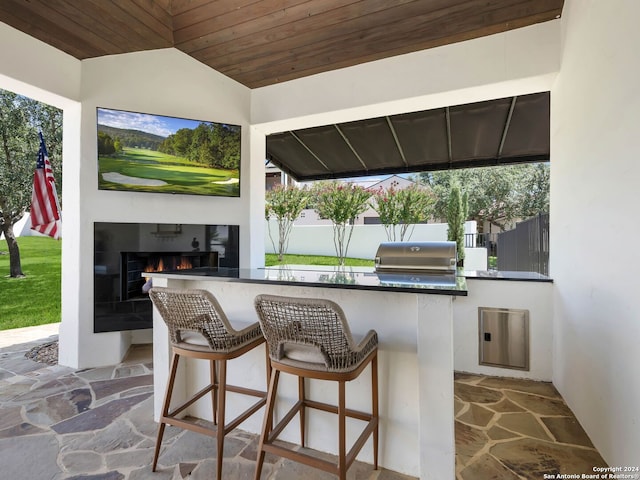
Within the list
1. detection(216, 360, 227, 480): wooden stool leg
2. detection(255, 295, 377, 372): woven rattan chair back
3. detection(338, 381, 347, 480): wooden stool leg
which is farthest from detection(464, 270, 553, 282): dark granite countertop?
detection(216, 360, 227, 480): wooden stool leg

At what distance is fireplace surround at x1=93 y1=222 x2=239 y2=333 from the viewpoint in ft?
10.9

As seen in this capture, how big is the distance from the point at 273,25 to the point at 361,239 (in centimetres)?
544

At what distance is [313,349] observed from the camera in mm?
1523

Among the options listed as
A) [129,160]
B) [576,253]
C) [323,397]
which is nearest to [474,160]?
[576,253]

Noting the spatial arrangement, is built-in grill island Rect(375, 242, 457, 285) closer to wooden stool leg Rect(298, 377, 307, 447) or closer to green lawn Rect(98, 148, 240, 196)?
wooden stool leg Rect(298, 377, 307, 447)

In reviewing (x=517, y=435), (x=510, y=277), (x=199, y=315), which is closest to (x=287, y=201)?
(x=510, y=277)

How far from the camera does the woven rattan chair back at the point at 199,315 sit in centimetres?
170

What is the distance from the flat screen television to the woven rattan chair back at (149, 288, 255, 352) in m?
2.10

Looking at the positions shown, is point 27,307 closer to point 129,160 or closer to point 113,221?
point 113,221

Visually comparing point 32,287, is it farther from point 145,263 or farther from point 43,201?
point 145,263

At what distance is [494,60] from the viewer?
295 cm

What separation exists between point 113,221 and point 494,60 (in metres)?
3.99

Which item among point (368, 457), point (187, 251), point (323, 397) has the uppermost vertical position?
point (187, 251)

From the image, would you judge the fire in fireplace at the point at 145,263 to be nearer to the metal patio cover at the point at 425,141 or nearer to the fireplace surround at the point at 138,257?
the fireplace surround at the point at 138,257
